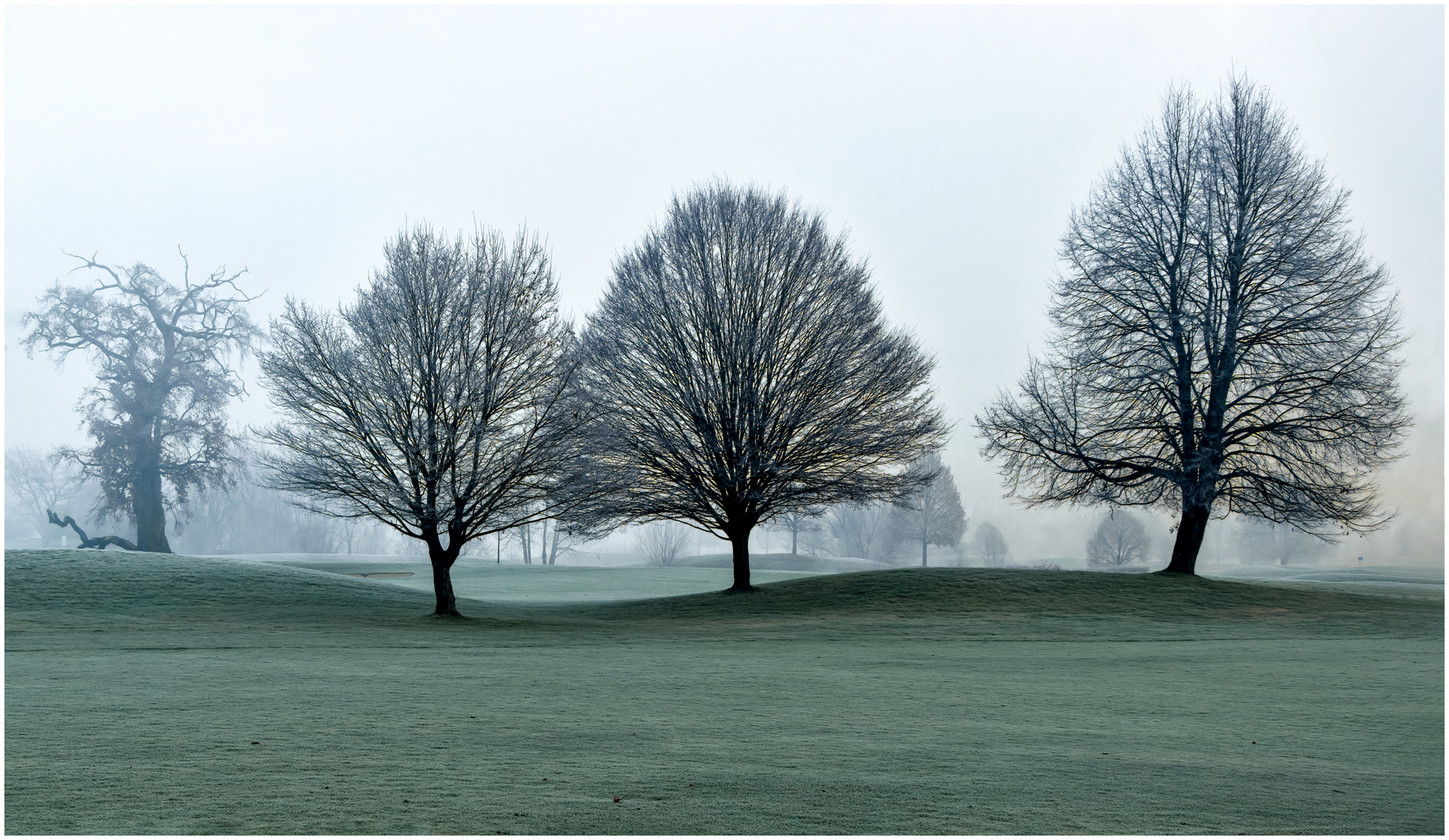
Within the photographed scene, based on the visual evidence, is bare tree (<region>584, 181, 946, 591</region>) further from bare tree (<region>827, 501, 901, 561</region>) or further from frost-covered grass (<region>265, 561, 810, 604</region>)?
bare tree (<region>827, 501, 901, 561</region>)

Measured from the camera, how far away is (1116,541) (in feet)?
234

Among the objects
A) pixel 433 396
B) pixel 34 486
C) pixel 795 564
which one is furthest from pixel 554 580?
pixel 34 486

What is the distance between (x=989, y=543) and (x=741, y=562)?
65576 millimetres

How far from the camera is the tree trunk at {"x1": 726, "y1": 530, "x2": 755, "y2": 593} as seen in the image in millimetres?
27375

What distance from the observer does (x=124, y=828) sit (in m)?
4.90

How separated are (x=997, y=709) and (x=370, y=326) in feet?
52.4

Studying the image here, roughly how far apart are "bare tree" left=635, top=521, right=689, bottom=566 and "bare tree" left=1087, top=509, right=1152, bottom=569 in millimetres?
30910

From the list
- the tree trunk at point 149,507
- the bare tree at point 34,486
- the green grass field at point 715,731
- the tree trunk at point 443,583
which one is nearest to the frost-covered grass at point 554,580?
the tree trunk at point 149,507

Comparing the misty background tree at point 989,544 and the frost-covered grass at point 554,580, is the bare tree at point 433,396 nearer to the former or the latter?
the frost-covered grass at point 554,580

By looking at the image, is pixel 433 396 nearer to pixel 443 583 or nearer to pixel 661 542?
pixel 443 583

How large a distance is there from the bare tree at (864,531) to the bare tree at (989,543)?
34.7 ft

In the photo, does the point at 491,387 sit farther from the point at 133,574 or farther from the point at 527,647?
the point at 133,574

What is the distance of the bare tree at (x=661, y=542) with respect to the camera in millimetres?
78250

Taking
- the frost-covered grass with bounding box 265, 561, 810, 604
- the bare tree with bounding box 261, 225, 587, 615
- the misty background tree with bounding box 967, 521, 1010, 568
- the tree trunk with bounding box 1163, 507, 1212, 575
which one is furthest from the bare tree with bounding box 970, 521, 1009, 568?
the bare tree with bounding box 261, 225, 587, 615
